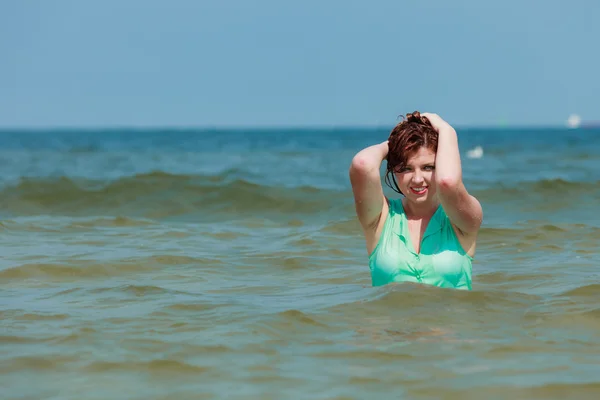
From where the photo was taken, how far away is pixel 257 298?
5.93 m

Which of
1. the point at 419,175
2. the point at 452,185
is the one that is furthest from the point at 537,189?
the point at 452,185

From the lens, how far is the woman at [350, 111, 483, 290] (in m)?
4.30

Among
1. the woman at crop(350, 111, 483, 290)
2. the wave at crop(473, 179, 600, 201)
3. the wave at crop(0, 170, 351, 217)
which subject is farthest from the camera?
the wave at crop(473, 179, 600, 201)

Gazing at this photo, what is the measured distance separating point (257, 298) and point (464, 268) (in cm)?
183

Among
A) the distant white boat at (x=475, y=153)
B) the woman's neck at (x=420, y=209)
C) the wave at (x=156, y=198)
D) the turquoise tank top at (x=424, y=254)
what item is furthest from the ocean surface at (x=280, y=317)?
the distant white boat at (x=475, y=153)

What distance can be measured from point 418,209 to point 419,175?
0.95ft

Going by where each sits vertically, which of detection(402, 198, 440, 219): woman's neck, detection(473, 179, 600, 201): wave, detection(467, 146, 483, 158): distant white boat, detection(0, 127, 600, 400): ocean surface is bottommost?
detection(467, 146, 483, 158): distant white boat

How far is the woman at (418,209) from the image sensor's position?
4301 millimetres

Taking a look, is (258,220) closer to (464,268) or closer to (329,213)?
(329,213)

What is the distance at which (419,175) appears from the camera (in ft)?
14.4

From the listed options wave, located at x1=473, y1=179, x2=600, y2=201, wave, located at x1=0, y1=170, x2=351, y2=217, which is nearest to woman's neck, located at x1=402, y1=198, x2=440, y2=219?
wave, located at x1=0, y1=170, x2=351, y2=217

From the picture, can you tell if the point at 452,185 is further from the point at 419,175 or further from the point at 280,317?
the point at 280,317

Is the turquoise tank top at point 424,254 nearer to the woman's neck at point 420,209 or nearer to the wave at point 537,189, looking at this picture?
the woman's neck at point 420,209

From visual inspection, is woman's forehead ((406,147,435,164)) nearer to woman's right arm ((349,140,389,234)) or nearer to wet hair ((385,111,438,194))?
wet hair ((385,111,438,194))
